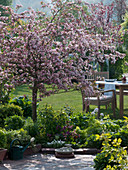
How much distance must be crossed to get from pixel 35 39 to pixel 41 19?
2.58 feet

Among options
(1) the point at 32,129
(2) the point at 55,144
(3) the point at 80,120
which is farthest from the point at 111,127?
(1) the point at 32,129

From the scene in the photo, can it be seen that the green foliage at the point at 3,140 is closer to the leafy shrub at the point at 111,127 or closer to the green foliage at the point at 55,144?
the green foliage at the point at 55,144

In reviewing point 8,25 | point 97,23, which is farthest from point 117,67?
point 8,25

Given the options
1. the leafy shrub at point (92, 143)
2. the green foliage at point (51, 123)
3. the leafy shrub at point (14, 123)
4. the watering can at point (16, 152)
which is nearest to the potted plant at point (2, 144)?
the watering can at point (16, 152)

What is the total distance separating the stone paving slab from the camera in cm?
393

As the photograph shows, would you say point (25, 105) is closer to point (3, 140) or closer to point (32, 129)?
point (32, 129)

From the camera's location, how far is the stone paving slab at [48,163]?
3.93m

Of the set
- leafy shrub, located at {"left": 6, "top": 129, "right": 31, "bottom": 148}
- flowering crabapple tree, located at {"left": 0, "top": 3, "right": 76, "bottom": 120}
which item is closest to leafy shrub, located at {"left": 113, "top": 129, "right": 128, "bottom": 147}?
flowering crabapple tree, located at {"left": 0, "top": 3, "right": 76, "bottom": 120}

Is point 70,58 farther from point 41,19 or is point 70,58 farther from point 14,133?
point 14,133

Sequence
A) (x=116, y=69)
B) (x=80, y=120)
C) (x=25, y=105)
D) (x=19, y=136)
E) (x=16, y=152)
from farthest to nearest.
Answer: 1. (x=116, y=69)
2. (x=25, y=105)
3. (x=80, y=120)
4. (x=19, y=136)
5. (x=16, y=152)

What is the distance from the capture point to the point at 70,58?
17.7 ft

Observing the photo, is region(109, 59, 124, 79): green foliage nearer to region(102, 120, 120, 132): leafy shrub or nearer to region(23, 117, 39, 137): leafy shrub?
region(102, 120, 120, 132): leafy shrub

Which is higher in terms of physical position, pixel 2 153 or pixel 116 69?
pixel 116 69

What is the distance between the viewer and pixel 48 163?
416 centimetres
